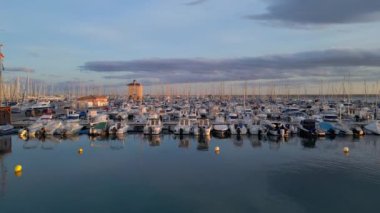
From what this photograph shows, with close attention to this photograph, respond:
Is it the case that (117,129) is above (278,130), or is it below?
below

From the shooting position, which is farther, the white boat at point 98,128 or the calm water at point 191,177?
the white boat at point 98,128

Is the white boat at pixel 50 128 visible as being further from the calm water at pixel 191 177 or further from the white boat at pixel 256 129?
the white boat at pixel 256 129

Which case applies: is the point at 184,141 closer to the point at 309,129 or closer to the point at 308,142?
the point at 308,142

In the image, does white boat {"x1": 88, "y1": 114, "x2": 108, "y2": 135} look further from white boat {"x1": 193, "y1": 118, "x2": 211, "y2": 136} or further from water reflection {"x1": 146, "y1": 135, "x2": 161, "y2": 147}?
white boat {"x1": 193, "y1": 118, "x2": 211, "y2": 136}

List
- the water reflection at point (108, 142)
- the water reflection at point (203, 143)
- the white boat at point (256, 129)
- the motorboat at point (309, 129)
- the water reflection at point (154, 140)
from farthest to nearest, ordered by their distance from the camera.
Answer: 1. the white boat at point (256, 129)
2. the motorboat at point (309, 129)
3. the water reflection at point (154, 140)
4. the water reflection at point (108, 142)
5. the water reflection at point (203, 143)

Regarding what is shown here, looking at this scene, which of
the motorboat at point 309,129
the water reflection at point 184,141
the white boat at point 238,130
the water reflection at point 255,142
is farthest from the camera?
the white boat at point 238,130

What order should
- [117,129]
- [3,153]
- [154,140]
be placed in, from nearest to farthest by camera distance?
[3,153] < [154,140] < [117,129]

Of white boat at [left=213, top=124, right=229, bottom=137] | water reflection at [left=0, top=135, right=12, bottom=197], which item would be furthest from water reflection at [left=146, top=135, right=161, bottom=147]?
water reflection at [left=0, top=135, right=12, bottom=197]

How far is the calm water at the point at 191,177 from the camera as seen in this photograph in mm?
16969

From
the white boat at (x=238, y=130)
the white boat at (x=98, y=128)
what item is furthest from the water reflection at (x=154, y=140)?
the white boat at (x=238, y=130)

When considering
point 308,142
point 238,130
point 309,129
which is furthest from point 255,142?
point 309,129

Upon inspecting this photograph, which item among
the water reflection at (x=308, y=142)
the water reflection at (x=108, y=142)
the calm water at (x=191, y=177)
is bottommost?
the calm water at (x=191, y=177)

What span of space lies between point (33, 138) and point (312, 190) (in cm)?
3044

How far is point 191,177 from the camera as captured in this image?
21.8 metres
